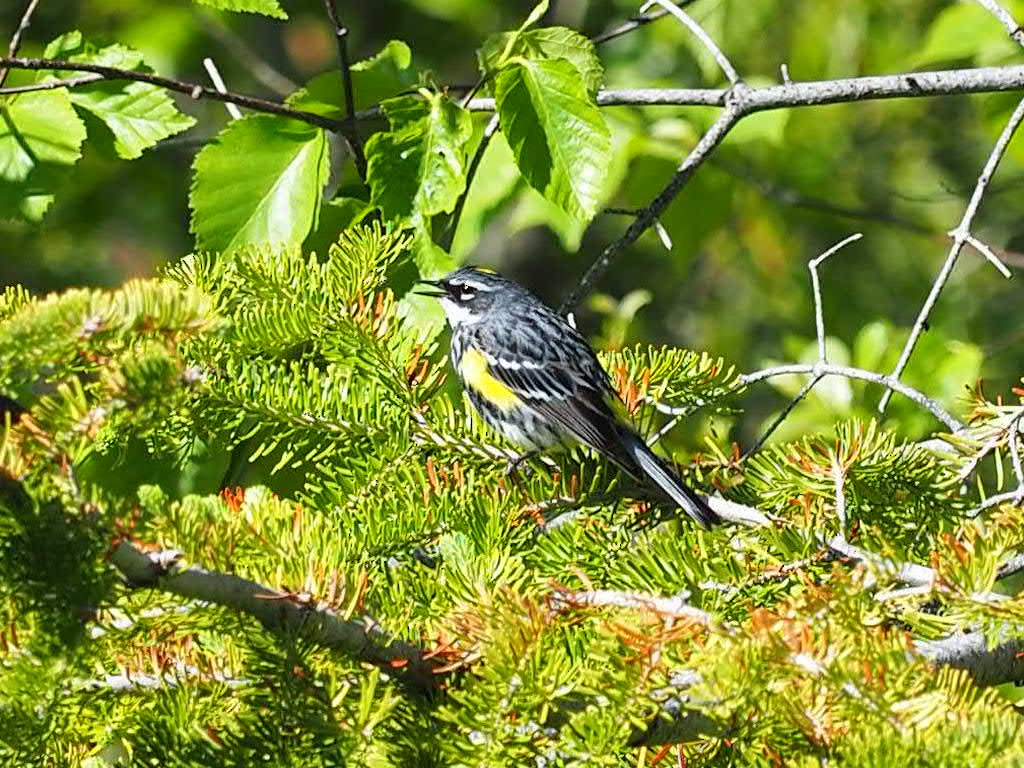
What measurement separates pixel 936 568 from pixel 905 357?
1.17 metres

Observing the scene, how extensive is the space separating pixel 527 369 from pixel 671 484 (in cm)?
156

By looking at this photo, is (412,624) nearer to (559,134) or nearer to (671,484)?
(671,484)

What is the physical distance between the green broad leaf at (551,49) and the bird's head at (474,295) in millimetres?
1172

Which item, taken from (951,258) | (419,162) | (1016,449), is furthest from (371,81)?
(1016,449)

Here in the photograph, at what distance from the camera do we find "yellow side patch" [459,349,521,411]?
135 inches

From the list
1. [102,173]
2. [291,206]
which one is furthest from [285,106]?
[102,173]

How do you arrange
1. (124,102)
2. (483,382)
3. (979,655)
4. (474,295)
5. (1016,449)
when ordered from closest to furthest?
(979,655) < (1016,449) < (124,102) < (483,382) < (474,295)

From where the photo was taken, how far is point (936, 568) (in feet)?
4.53

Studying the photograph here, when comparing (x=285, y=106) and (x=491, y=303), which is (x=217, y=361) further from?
(x=491, y=303)

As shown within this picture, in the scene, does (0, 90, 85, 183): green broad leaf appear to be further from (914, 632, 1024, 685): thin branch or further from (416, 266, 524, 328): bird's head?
(914, 632, 1024, 685): thin branch

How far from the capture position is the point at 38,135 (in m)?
2.75

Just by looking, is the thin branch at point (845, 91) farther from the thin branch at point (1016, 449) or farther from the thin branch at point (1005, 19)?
the thin branch at point (1016, 449)

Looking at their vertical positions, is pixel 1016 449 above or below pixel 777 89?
below

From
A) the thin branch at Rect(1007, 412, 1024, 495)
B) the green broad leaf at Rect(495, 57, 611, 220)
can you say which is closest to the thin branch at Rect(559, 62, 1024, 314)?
the green broad leaf at Rect(495, 57, 611, 220)
